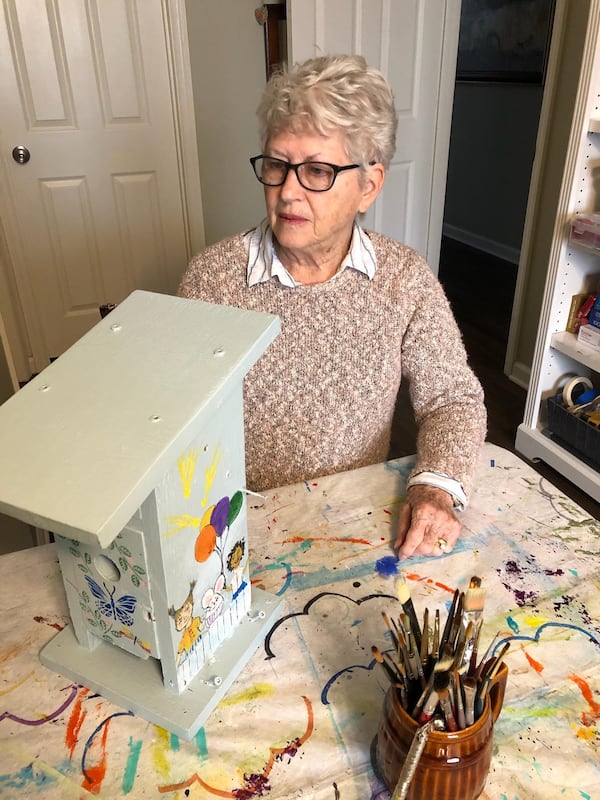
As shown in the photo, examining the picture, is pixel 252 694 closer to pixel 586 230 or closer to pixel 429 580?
pixel 429 580

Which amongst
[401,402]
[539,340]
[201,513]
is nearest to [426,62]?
[539,340]

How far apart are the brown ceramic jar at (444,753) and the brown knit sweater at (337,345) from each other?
64cm

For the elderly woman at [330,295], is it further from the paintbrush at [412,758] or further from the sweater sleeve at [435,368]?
the paintbrush at [412,758]

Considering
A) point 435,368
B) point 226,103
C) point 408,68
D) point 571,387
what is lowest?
point 571,387

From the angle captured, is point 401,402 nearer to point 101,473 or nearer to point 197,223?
point 197,223

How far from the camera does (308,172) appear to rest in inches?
43.7

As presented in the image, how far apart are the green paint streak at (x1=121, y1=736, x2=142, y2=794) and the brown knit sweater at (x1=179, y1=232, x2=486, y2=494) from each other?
0.63m

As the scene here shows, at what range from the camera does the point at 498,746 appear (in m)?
0.66

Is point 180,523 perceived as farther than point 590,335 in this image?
No

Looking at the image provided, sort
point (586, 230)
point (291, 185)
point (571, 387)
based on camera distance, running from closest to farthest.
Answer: point (291, 185) → point (586, 230) → point (571, 387)

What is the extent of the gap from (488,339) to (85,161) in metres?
2.12

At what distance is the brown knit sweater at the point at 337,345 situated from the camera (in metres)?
1.18

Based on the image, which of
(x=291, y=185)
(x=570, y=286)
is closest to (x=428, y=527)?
(x=291, y=185)

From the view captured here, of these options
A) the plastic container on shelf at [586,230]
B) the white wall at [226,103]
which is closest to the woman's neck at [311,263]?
the plastic container on shelf at [586,230]
